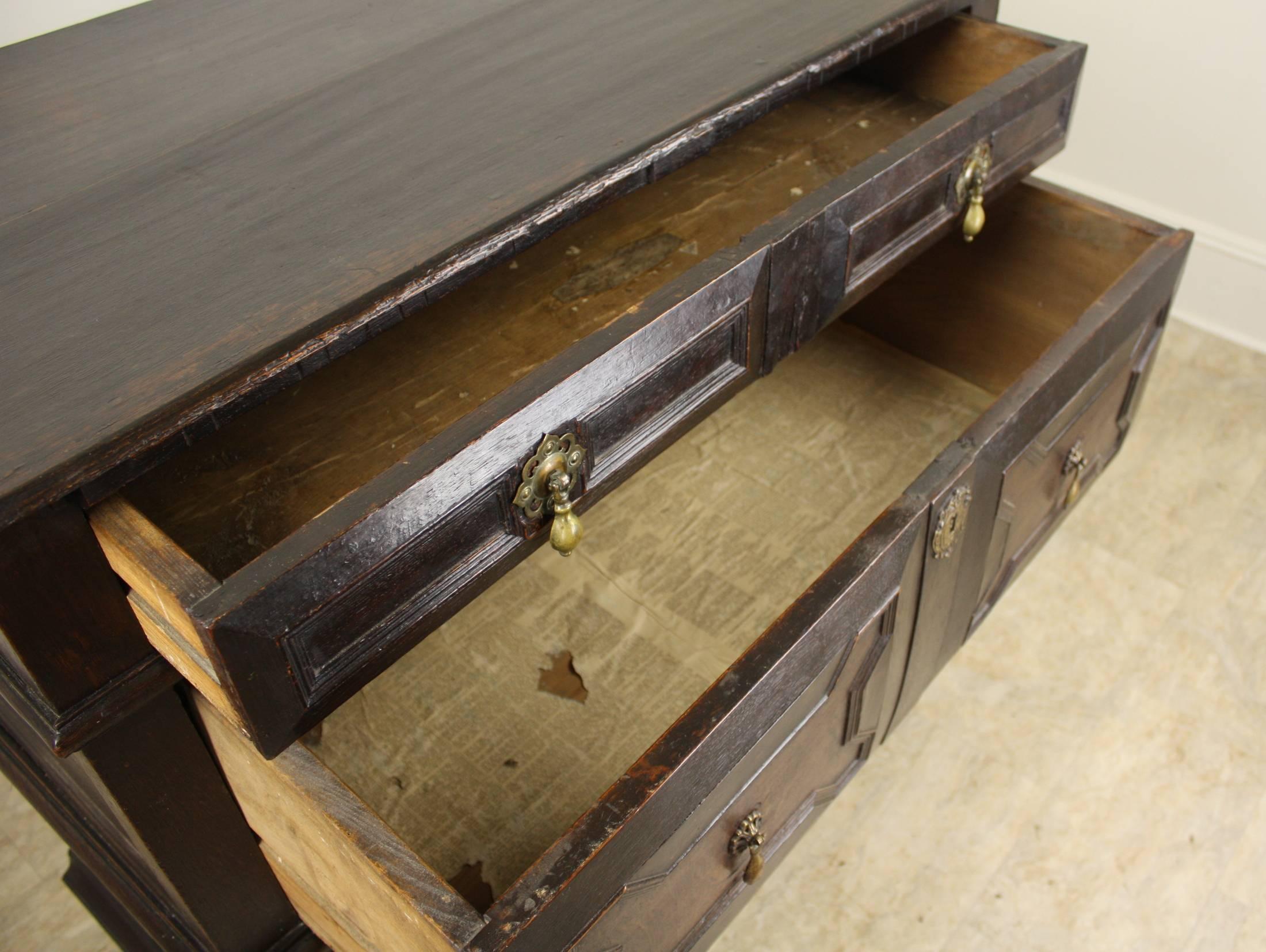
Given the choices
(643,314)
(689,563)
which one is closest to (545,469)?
(643,314)

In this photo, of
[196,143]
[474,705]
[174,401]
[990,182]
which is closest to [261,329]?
[174,401]

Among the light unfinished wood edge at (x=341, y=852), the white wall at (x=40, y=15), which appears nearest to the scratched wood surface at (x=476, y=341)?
the light unfinished wood edge at (x=341, y=852)

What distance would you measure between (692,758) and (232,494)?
322 mm

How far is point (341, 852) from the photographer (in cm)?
66

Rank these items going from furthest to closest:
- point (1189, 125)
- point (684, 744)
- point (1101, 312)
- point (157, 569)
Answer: point (1189, 125)
point (1101, 312)
point (684, 744)
point (157, 569)

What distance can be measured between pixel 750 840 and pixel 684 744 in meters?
0.17

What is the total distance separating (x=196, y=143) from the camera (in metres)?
0.82

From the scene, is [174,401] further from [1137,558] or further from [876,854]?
[1137,558]

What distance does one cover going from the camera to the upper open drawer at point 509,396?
58 cm

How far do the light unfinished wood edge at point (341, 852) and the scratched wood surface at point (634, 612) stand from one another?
109 mm

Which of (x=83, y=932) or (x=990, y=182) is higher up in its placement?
(x=990, y=182)

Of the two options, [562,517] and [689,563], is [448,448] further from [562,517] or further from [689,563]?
[689,563]

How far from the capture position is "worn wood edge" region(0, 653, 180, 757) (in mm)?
649

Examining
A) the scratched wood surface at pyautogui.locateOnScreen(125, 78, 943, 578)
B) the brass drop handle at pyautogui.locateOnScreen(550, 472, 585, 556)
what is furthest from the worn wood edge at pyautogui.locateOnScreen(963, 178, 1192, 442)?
the brass drop handle at pyautogui.locateOnScreen(550, 472, 585, 556)
